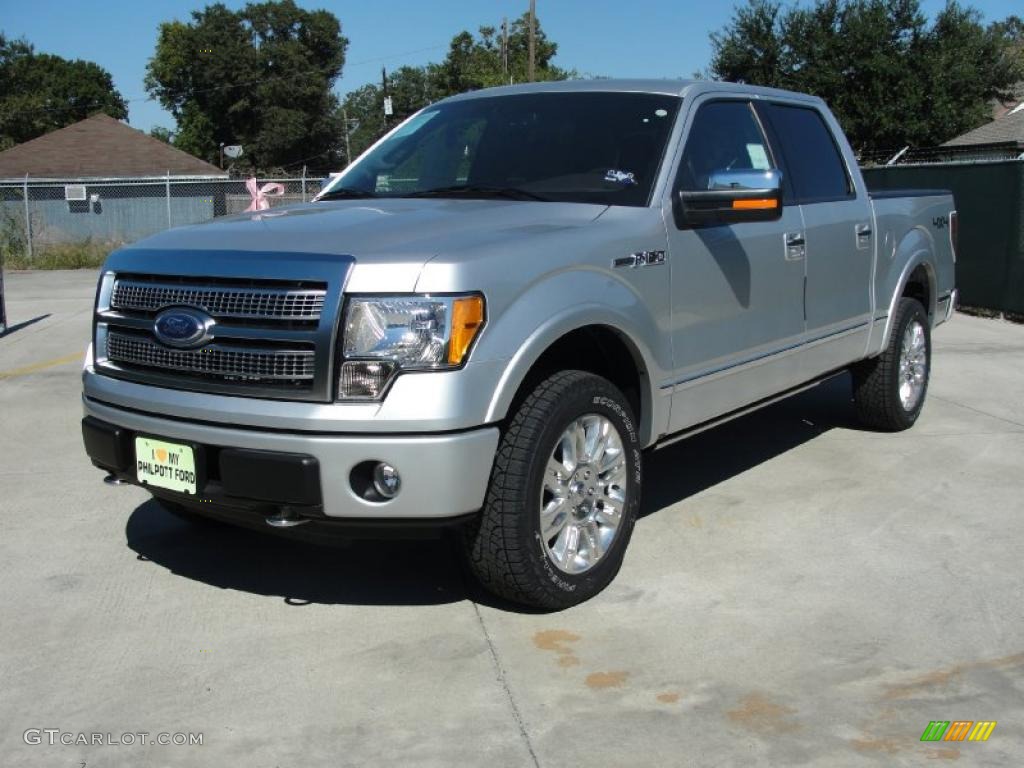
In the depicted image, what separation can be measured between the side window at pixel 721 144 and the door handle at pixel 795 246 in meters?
0.37

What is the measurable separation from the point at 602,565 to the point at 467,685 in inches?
33.2

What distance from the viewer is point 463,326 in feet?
11.3

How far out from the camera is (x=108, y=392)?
4.00 metres

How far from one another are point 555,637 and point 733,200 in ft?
6.12

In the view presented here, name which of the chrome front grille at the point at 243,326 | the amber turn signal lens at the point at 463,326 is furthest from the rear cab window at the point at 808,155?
the chrome front grille at the point at 243,326

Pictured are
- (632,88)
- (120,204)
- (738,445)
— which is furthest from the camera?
(120,204)

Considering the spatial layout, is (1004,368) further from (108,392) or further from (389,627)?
(108,392)

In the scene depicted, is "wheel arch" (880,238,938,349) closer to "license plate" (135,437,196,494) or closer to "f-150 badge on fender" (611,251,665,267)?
"f-150 badge on fender" (611,251,665,267)

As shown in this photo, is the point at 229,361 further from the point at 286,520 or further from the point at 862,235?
the point at 862,235

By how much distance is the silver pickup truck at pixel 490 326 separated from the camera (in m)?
3.44

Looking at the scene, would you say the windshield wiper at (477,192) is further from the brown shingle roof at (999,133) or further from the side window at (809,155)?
the brown shingle roof at (999,133)

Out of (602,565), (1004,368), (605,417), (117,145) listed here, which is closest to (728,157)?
(605,417)

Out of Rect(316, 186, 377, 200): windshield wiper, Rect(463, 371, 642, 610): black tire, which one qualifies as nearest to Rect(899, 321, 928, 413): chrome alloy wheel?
Rect(463, 371, 642, 610): black tire

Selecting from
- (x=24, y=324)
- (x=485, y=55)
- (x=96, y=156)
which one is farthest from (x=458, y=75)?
(x=24, y=324)
